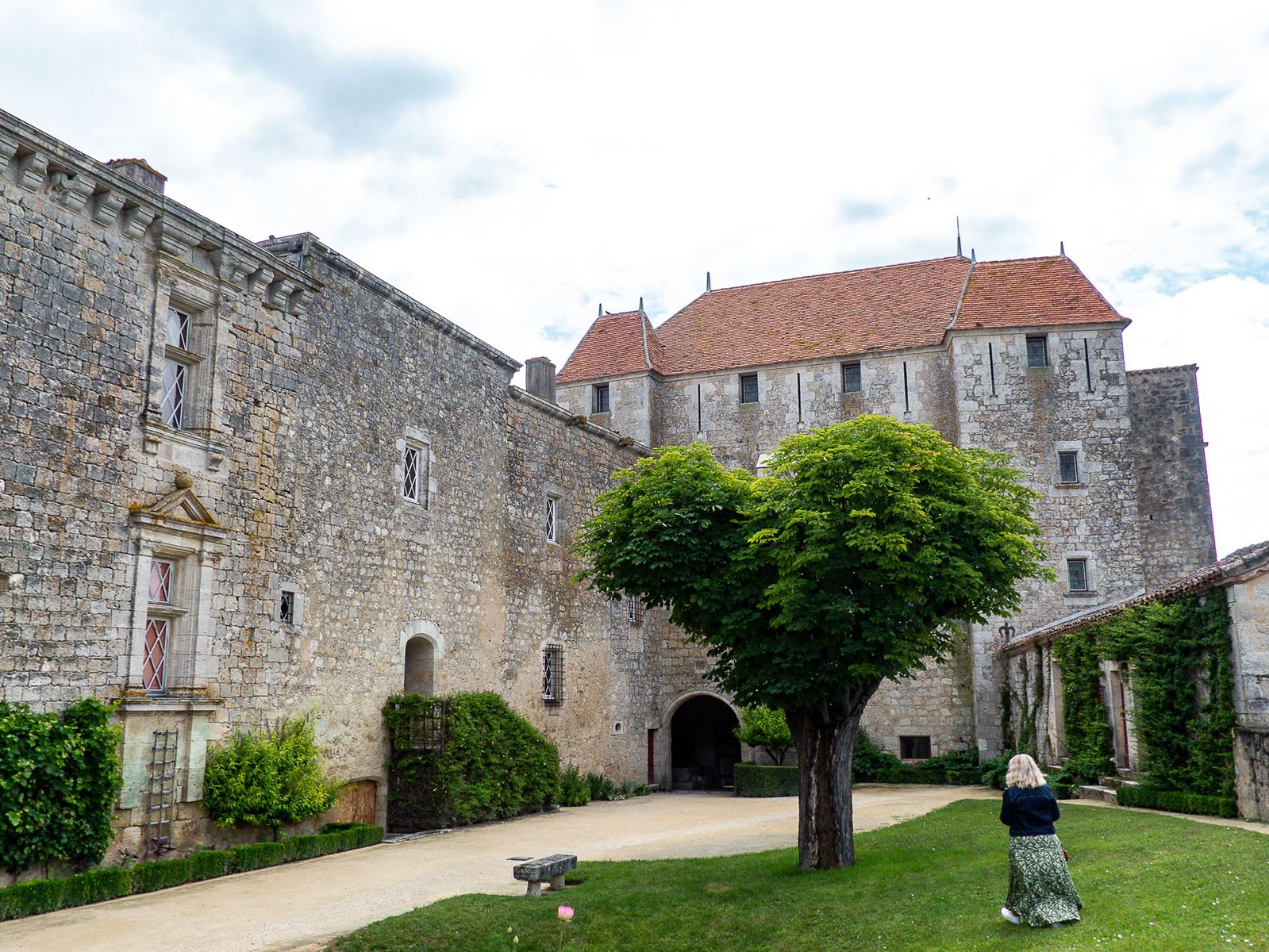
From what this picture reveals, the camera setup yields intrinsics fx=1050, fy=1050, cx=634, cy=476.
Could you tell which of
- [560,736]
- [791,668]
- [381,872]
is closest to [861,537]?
[791,668]

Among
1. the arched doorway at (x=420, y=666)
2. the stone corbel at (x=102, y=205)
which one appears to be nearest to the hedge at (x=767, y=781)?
the arched doorway at (x=420, y=666)

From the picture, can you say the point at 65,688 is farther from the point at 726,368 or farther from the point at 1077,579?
the point at 1077,579

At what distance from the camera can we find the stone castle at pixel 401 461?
10.9 m

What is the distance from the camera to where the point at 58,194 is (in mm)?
10984

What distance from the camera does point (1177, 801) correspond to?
14266 mm

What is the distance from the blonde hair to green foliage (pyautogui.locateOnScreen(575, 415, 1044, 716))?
87.5 inches

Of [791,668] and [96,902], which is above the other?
[791,668]

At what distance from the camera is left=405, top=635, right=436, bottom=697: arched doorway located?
1672cm

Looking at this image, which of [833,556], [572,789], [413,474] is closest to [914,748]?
[572,789]

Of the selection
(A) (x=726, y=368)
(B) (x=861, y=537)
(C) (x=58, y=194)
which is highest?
(A) (x=726, y=368)

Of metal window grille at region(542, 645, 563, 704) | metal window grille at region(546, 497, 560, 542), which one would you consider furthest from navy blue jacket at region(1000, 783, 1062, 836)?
metal window grille at region(546, 497, 560, 542)

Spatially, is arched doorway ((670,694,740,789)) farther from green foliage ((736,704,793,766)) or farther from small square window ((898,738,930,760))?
small square window ((898,738,930,760))

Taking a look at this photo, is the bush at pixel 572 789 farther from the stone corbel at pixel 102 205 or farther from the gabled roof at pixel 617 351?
the stone corbel at pixel 102 205

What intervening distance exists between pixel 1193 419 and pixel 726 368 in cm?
1092
